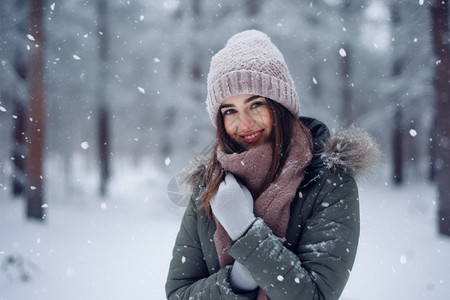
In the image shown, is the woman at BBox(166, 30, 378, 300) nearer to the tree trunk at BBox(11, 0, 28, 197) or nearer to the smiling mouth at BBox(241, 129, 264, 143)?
the smiling mouth at BBox(241, 129, 264, 143)

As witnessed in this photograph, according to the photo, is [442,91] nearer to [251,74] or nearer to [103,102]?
[251,74]

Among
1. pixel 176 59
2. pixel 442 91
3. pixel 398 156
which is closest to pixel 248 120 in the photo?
pixel 442 91

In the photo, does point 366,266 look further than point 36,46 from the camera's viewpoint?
No

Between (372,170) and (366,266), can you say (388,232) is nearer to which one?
(366,266)

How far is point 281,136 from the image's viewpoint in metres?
1.80

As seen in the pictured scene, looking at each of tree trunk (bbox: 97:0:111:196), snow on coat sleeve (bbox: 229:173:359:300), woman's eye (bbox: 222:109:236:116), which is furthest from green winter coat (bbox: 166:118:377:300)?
tree trunk (bbox: 97:0:111:196)

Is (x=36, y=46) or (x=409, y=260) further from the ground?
(x=36, y=46)

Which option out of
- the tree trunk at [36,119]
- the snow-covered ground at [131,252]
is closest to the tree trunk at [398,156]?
the snow-covered ground at [131,252]

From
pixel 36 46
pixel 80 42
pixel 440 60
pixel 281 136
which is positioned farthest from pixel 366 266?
pixel 80 42

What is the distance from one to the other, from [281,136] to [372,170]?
52 centimetres

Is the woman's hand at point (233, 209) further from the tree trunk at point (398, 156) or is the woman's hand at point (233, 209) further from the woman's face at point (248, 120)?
the tree trunk at point (398, 156)

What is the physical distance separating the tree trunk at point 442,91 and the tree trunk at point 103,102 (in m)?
10.1

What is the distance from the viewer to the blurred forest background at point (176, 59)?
28.4ft

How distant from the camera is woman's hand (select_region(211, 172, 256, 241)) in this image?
1.45 m
